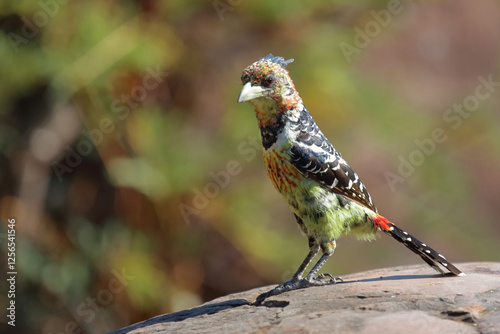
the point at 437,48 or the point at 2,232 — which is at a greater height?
the point at 437,48

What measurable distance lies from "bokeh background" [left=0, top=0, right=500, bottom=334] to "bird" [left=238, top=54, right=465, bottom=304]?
7.06 feet

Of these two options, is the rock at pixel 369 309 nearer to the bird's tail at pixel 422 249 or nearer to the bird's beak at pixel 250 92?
the bird's tail at pixel 422 249

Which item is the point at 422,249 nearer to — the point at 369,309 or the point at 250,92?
the point at 369,309

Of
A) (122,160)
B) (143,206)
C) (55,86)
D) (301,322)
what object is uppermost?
(55,86)

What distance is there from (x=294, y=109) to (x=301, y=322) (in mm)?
1344

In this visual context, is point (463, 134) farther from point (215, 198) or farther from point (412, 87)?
point (215, 198)

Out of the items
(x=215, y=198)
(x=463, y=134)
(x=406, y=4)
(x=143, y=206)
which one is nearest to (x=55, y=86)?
(x=143, y=206)

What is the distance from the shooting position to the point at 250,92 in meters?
3.78

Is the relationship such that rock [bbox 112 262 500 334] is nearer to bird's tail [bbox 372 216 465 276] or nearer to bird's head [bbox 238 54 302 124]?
bird's tail [bbox 372 216 465 276]

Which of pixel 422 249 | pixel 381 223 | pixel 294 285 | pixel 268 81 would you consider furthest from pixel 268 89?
pixel 422 249

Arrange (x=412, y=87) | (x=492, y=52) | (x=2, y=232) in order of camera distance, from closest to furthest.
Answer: (x=2, y=232) → (x=412, y=87) → (x=492, y=52)

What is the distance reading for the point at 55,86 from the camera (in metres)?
5.82

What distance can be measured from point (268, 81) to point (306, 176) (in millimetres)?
589

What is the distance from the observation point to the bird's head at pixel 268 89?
12.6 feet
